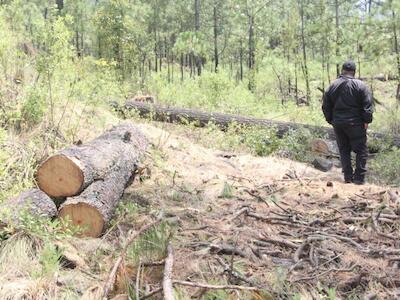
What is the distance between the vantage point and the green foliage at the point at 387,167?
28.7ft

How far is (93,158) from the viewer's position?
561 centimetres

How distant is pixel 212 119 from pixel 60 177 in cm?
683

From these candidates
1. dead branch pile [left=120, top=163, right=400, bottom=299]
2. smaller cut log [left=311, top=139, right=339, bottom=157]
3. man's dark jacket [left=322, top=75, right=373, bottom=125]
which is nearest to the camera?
dead branch pile [left=120, top=163, right=400, bottom=299]

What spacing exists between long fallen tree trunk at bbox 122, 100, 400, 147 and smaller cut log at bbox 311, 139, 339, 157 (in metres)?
0.62

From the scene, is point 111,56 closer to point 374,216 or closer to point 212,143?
point 212,143

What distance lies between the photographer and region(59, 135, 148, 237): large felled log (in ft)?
16.2

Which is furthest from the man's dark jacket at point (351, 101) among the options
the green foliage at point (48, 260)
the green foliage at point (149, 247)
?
the green foliage at point (48, 260)

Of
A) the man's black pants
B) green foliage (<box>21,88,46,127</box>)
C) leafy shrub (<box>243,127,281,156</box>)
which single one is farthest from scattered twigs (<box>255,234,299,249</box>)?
leafy shrub (<box>243,127,281,156</box>)

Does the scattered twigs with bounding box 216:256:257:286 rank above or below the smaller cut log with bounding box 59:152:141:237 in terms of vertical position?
below

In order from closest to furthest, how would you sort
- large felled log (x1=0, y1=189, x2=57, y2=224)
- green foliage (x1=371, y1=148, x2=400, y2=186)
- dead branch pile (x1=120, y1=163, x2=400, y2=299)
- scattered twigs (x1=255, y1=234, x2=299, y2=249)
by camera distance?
dead branch pile (x1=120, y1=163, x2=400, y2=299) → large felled log (x1=0, y1=189, x2=57, y2=224) → scattered twigs (x1=255, y1=234, x2=299, y2=249) → green foliage (x1=371, y1=148, x2=400, y2=186)

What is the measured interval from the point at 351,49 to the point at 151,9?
59.2ft

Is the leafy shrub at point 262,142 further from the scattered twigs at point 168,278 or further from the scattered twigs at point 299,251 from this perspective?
the scattered twigs at point 168,278

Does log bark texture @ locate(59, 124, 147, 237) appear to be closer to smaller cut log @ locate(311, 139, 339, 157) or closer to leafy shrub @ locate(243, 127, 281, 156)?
leafy shrub @ locate(243, 127, 281, 156)

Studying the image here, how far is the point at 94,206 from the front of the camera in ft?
16.2
